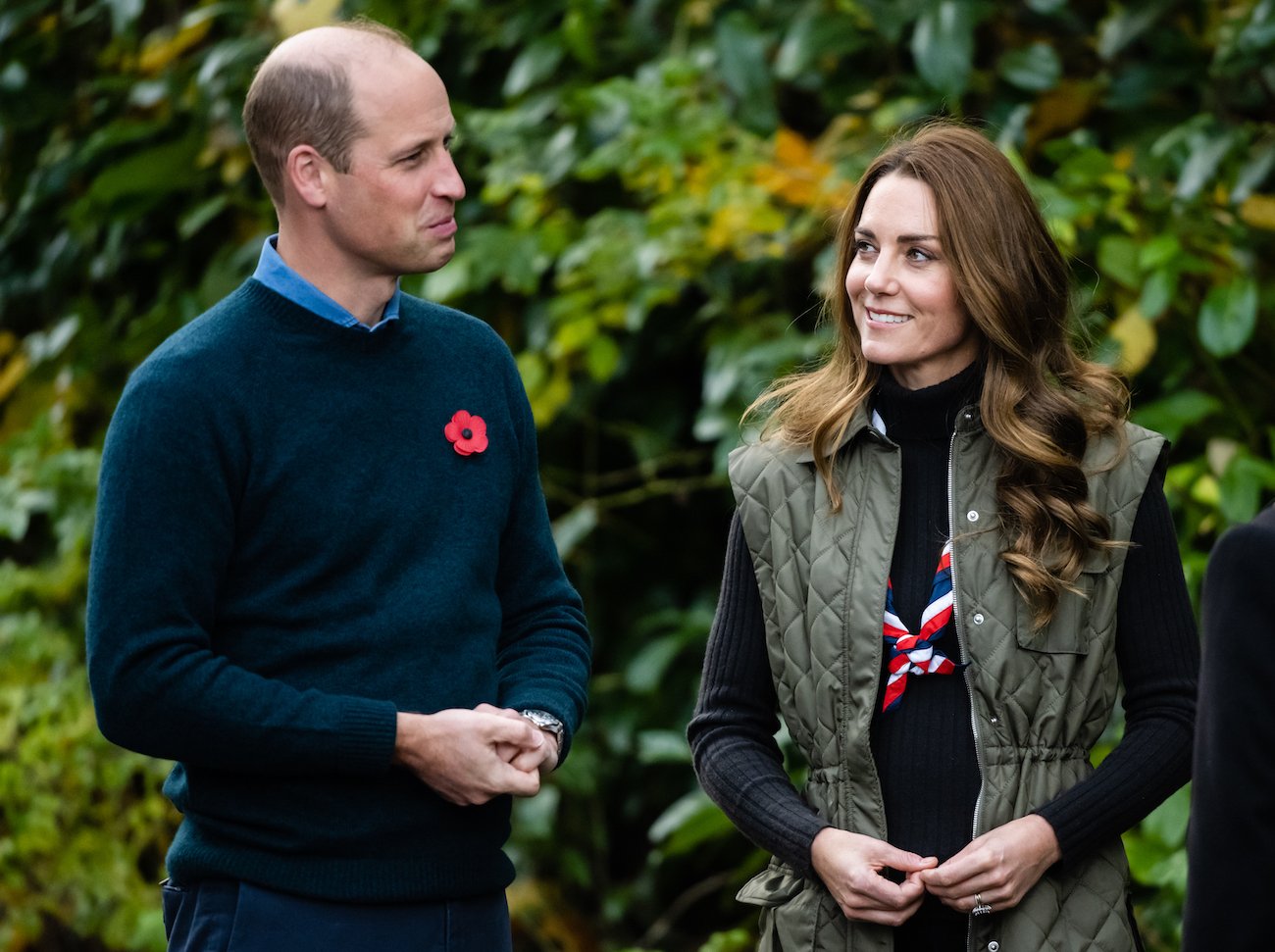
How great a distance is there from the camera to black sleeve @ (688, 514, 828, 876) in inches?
93.2

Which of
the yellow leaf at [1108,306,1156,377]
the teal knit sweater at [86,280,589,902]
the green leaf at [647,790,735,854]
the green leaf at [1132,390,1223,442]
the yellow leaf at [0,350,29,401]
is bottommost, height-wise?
the yellow leaf at [0,350,29,401]

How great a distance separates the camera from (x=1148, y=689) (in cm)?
230

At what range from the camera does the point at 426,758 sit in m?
2.12

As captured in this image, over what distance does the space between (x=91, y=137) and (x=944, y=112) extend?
9.22ft

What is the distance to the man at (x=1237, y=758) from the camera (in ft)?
4.40

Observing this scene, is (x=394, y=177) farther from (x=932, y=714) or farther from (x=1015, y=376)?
(x=932, y=714)

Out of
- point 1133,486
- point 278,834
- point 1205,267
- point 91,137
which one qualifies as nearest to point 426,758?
point 278,834

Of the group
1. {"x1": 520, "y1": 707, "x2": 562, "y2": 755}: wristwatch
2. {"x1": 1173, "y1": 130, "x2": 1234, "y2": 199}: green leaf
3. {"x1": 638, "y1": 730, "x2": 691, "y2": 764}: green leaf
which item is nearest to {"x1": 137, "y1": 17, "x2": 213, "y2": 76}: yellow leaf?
{"x1": 638, "y1": 730, "x2": 691, "y2": 764}: green leaf

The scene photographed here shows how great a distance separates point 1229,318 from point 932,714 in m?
1.59

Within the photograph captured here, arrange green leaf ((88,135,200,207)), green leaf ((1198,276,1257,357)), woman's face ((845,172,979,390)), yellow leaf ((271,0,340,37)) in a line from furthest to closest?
1. green leaf ((88,135,200,207))
2. yellow leaf ((271,0,340,37))
3. green leaf ((1198,276,1257,357))
4. woman's face ((845,172,979,390))

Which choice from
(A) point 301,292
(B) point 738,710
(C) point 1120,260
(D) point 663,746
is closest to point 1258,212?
(C) point 1120,260

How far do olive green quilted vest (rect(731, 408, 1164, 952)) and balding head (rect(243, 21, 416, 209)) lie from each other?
77cm

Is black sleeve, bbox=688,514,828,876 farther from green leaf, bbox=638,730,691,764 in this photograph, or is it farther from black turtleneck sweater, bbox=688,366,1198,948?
green leaf, bbox=638,730,691,764

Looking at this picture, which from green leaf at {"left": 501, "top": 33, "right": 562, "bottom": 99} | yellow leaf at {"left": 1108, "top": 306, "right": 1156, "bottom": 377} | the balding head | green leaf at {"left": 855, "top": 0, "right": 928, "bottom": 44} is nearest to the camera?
the balding head
